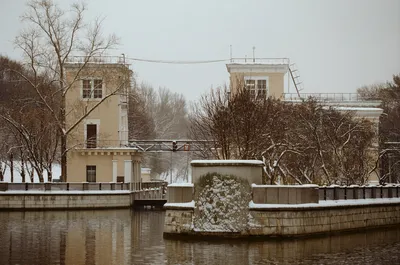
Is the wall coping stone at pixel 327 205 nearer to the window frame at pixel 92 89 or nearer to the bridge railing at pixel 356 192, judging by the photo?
the bridge railing at pixel 356 192

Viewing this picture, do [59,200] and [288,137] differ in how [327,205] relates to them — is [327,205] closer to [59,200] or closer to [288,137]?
[288,137]

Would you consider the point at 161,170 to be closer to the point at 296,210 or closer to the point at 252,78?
the point at 252,78

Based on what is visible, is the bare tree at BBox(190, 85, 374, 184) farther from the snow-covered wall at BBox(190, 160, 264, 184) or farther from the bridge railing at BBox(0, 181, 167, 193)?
the snow-covered wall at BBox(190, 160, 264, 184)

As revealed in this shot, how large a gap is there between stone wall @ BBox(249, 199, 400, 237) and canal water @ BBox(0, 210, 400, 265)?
0.80 metres

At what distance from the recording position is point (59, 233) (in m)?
27.8

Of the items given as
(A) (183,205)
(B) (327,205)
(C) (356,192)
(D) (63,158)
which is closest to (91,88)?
(D) (63,158)

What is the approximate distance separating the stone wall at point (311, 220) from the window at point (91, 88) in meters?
24.6

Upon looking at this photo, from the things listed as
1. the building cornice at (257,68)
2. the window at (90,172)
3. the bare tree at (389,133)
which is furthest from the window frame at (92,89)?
the bare tree at (389,133)

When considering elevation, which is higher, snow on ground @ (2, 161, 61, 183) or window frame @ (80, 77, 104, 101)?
window frame @ (80, 77, 104, 101)

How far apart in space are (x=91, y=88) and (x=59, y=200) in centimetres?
997

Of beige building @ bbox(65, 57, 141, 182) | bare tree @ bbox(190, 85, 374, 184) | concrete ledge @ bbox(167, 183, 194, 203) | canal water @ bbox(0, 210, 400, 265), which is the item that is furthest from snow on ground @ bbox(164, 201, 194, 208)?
beige building @ bbox(65, 57, 141, 182)

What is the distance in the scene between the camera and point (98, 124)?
50938mm

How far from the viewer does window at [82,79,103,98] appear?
50.0 m

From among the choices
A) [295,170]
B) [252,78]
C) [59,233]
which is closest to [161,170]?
[252,78]
